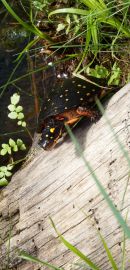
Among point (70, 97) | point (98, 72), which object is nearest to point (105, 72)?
point (98, 72)

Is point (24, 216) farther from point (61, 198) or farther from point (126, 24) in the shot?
point (126, 24)

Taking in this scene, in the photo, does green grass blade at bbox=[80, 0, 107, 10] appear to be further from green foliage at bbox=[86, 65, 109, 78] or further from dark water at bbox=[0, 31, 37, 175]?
dark water at bbox=[0, 31, 37, 175]

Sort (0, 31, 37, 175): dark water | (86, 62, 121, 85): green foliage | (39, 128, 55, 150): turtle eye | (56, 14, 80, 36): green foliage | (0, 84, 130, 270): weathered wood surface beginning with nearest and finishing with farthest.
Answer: (0, 84, 130, 270): weathered wood surface
(39, 128, 55, 150): turtle eye
(86, 62, 121, 85): green foliage
(56, 14, 80, 36): green foliage
(0, 31, 37, 175): dark water

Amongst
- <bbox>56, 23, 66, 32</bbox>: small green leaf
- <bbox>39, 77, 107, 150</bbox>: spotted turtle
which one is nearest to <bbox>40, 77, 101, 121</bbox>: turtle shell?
<bbox>39, 77, 107, 150</bbox>: spotted turtle

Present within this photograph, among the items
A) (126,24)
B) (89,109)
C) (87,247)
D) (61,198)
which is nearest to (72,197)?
(61,198)

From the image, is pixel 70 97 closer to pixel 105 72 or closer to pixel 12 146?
pixel 105 72

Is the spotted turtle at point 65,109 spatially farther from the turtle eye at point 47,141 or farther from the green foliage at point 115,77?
the green foliage at point 115,77

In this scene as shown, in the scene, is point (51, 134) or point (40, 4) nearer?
point (51, 134)

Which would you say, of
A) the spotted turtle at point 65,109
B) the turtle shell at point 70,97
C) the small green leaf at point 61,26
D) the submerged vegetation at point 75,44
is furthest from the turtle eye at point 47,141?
the small green leaf at point 61,26
